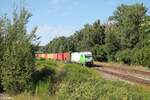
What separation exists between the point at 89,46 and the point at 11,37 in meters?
80.6

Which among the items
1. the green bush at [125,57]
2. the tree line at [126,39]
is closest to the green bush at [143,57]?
the tree line at [126,39]

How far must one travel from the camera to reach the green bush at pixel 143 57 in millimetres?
62741

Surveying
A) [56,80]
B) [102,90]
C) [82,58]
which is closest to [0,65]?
[56,80]

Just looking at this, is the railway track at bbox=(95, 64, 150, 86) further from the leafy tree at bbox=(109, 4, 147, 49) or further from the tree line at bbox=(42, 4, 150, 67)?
the leafy tree at bbox=(109, 4, 147, 49)

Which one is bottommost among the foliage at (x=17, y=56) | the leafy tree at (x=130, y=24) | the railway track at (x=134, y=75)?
the railway track at (x=134, y=75)

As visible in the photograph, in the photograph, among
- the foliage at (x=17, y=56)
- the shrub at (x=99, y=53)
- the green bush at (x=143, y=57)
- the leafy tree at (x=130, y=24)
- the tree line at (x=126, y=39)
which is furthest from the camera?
the shrub at (x=99, y=53)

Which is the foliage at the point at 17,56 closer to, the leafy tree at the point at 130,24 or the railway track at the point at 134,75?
the railway track at the point at 134,75

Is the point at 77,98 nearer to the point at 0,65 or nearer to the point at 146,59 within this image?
the point at 0,65

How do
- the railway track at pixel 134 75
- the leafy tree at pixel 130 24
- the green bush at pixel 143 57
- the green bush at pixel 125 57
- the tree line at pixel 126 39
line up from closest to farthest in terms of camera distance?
the railway track at pixel 134 75 → the green bush at pixel 143 57 → the tree line at pixel 126 39 → the green bush at pixel 125 57 → the leafy tree at pixel 130 24

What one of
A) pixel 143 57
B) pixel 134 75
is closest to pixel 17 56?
pixel 134 75

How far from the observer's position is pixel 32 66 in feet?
83.3

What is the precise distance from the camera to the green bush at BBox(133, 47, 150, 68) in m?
62.7

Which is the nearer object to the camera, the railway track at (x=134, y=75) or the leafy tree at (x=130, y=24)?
the railway track at (x=134, y=75)

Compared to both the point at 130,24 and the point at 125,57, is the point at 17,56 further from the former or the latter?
the point at 130,24
